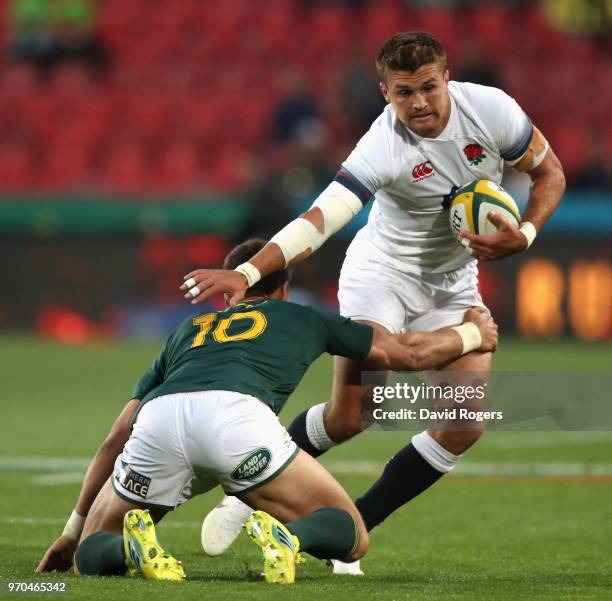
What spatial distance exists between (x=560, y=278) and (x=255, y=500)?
10.0 meters

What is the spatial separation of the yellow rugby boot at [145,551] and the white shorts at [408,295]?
66.7 inches

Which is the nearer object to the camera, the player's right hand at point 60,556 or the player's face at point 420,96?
the player's right hand at point 60,556

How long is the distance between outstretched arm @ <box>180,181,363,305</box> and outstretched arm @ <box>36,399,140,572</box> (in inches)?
21.1

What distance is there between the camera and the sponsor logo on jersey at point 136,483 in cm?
467

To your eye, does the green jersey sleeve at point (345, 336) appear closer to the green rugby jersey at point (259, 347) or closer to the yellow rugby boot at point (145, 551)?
the green rugby jersey at point (259, 347)

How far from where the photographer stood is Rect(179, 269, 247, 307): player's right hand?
4.74 meters

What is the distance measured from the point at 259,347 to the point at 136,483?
61 centimetres

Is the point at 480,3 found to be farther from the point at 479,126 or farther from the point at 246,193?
the point at 479,126

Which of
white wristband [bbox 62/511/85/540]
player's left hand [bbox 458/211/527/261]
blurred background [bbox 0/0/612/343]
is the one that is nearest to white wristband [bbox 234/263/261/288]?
player's left hand [bbox 458/211/527/261]

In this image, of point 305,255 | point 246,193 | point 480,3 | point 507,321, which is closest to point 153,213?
point 246,193

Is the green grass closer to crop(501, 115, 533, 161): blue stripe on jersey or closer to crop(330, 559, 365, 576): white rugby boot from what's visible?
crop(330, 559, 365, 576): white rugby boot

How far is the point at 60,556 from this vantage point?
5.00 m

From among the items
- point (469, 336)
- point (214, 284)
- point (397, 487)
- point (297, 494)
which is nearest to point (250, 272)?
point (214, 284)

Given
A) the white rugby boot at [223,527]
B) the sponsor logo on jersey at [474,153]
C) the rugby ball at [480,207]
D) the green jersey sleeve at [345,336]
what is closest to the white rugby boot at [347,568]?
the white rugby boot at [223,527]
